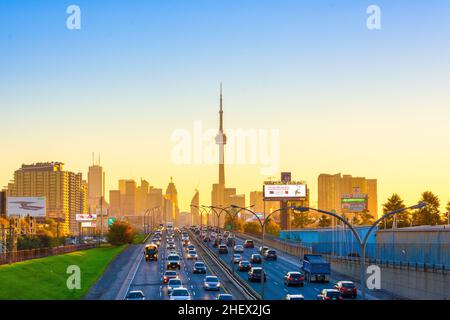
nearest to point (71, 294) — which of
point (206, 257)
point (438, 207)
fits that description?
point (206, 257)

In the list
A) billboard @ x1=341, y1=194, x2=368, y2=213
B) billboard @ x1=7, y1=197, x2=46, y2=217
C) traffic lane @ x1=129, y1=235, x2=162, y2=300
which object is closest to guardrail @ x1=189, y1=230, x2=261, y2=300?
traffic lane @ x1=129, y1=235, x2=162, y2=300

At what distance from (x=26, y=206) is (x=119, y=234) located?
34.6 m

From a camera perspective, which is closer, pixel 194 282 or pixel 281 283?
pixel 281 283

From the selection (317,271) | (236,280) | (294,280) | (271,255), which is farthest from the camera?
(271,255)

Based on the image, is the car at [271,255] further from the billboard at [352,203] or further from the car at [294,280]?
the billboard at [352,203]

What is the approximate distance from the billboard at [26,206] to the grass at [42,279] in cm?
8927

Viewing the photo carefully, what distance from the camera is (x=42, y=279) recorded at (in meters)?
79.3

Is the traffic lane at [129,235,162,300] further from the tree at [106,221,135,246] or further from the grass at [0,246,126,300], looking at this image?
the tree at [106,221,135,246]

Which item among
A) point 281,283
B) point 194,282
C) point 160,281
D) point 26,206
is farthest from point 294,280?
point 26,206

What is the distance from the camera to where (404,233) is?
79.6 meters

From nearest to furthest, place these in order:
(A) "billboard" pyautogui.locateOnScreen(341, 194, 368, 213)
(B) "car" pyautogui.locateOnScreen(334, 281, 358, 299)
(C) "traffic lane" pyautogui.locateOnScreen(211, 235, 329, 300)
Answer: (B) "car" pyautogui.locateOnScreen(334, 281, 358, 299)
(C) "traffic lane" pyautogui.locateOnScreen(211, 235, 329, 300)
(A) "billboard" pyautogui.locateOnScreen(341, 194, 368, 213)

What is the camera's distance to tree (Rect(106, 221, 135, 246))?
173 meters

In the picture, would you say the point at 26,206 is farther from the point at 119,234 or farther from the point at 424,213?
the point at 424,213

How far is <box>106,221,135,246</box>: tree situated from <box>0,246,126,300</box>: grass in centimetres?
6594
